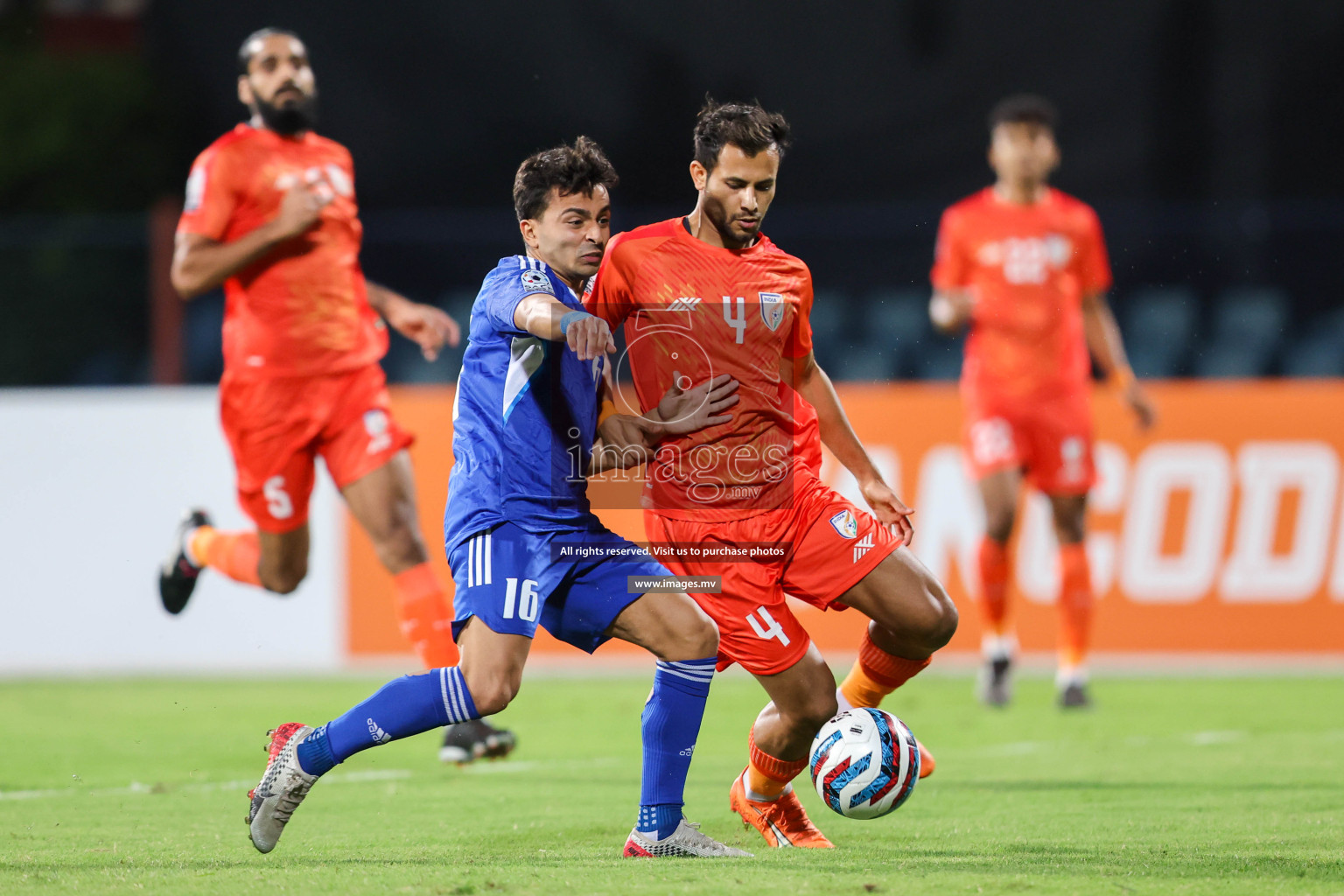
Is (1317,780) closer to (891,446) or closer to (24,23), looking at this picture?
(891,446)

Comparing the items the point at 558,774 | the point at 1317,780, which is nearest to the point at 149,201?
the point at 558,774

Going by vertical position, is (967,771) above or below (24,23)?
below

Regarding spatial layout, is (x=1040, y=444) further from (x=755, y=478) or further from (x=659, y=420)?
(x=659, y=420)

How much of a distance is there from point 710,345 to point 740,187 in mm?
444

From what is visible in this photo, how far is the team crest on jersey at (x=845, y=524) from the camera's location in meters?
4.70

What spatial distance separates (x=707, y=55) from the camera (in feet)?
55.9

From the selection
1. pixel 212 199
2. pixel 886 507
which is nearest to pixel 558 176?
pixel 886 507

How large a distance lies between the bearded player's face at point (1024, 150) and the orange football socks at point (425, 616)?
401cm

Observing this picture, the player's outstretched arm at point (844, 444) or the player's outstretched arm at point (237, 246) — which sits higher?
the player's outstretched arm at point (237, 246)

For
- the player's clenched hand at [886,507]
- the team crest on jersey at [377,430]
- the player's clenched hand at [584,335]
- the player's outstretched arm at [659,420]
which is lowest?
the player's clenched hand at [886,507]

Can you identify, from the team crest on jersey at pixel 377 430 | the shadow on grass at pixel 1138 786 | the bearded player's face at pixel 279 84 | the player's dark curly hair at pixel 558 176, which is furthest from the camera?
the bearded player's face at pixel 279 84

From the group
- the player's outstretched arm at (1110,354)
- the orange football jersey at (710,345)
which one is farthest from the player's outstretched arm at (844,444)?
the player's outstretched arm at (1110,354)

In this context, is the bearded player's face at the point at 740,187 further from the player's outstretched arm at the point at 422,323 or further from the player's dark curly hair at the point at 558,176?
the player's outstretched arm at the point at 422,323

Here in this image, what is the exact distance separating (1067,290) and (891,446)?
1.62 meters
